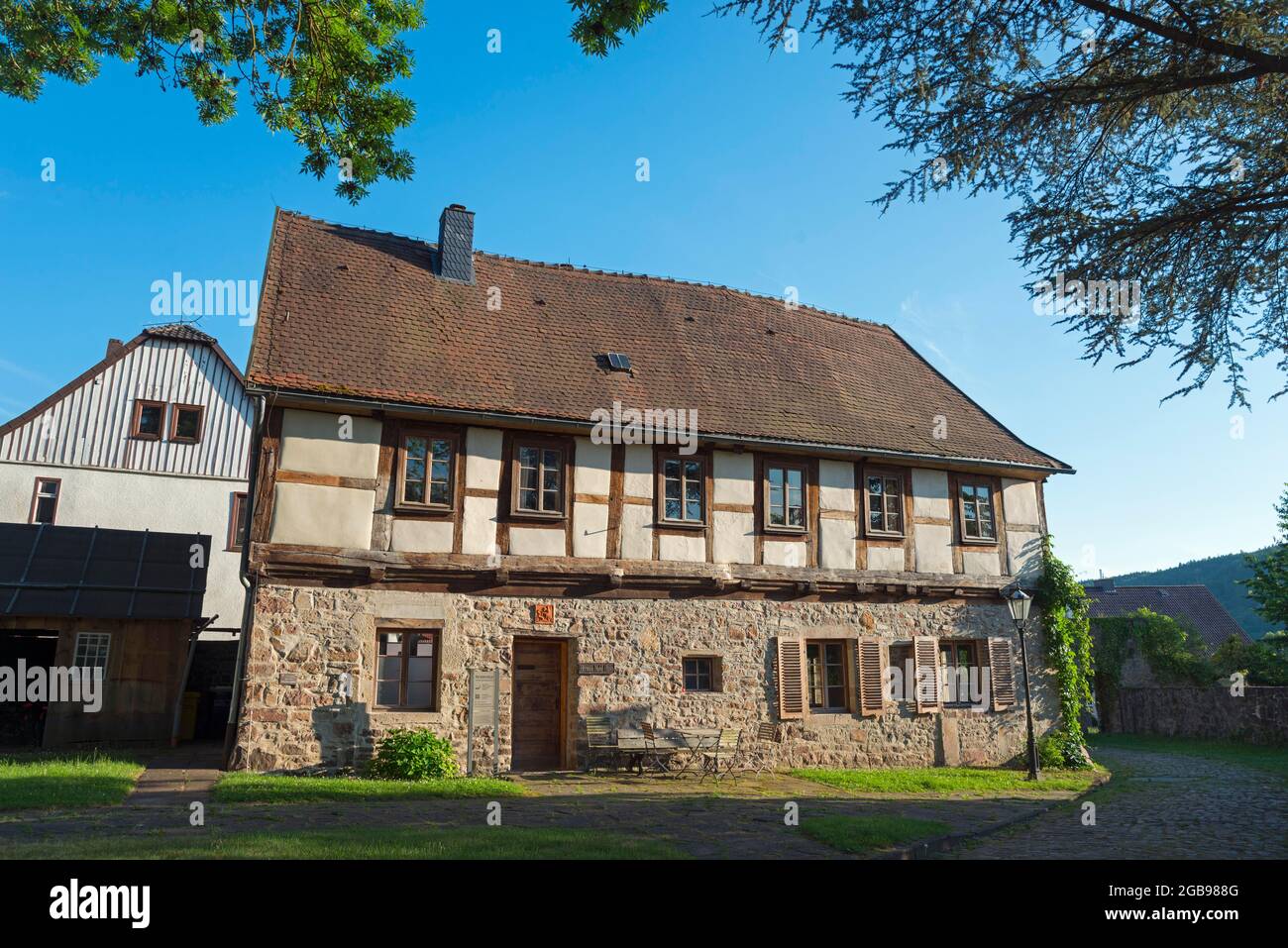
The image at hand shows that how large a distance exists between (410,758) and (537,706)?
2.22 m

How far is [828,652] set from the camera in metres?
15.4

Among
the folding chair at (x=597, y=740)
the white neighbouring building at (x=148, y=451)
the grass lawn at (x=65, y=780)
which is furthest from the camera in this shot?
the white neighbouring building at (x=148, y=451)

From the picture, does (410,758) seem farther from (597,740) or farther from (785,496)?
(785,496)

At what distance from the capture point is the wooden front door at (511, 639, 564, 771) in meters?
13.2

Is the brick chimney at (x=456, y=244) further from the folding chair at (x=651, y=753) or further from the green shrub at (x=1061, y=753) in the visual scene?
the green shrub at (x=1061, y=753)

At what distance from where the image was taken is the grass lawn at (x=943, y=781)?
1264 cm

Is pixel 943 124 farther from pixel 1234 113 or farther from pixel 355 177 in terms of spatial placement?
pixel 355 177

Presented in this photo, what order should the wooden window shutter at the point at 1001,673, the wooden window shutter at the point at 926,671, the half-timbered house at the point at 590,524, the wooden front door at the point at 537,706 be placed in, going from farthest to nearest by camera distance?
1. the wooden window shutter at the point at 1001,673
2. the wooden window shutter at the point at 926,671
3. the wooden front door at the point at 537,706
4. the half-timbered house at the point at 590,524

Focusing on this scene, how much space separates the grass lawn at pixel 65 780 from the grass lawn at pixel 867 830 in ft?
24.2

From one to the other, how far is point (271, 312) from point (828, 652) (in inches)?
426

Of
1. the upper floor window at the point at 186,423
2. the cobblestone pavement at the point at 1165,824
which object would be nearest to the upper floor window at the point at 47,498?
the upper floor window at the point at 186,423

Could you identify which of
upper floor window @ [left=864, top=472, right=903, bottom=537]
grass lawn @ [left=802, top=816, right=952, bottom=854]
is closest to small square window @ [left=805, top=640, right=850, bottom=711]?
upper floor window @ [left=864, top=472, right=903, bottom=537]
